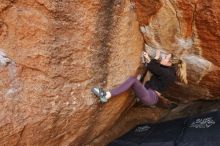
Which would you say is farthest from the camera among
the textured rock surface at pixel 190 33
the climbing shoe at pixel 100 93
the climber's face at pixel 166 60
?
the climber's face at pixel 166 60

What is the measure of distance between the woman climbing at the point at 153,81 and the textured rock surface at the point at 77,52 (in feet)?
0.22

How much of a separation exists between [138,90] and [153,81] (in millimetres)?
195

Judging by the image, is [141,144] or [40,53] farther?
[141,144]

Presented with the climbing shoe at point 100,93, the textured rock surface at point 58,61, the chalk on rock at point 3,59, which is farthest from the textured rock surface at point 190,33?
the chalk on rock at point 3,59

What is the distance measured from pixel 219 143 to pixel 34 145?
1610 millimetres

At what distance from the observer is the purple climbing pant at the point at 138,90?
3545mm

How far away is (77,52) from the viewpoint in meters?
3.28

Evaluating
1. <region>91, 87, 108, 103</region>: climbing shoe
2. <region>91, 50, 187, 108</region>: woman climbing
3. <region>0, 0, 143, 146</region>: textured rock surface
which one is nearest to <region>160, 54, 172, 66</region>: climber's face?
<region>91, 50, 187, 108</region>: woman climbing

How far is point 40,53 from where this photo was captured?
312cm

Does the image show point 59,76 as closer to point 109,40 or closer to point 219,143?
point 109,40

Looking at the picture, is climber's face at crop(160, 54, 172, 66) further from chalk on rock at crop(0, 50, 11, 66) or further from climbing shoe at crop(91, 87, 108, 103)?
chalk on rock at crop(0, 50, 11, 66)

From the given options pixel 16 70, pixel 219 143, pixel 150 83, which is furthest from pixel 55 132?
pixel 219 143

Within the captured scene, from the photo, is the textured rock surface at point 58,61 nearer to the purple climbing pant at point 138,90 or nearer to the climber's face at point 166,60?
the purple climbing pant at point 138,90

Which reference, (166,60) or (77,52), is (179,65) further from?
(77,52)
